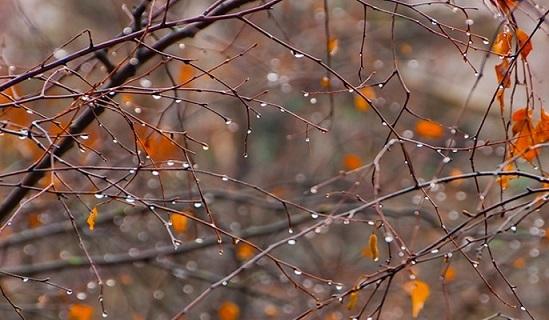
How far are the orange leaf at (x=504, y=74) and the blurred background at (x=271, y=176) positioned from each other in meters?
0.74

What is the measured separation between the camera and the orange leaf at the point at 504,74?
7.50 ft

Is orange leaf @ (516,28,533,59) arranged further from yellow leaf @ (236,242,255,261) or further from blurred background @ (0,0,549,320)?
yellow leaf @ (236,242,255,261)

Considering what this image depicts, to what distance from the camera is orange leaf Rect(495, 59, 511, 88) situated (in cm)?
229

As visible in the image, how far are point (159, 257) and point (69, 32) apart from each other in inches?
134

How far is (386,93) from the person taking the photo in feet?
21.8

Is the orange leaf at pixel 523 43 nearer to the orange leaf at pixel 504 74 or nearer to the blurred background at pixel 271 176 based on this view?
the orange leaf at pixel 504 74

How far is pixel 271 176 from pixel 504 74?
4339 millimetres

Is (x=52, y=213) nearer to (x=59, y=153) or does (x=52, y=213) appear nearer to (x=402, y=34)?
(x=59, y=153)

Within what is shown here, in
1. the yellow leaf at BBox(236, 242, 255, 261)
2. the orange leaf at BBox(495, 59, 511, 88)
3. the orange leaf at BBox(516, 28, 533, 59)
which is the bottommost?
the orange leaf at BBox(495, 59, 511, 88)

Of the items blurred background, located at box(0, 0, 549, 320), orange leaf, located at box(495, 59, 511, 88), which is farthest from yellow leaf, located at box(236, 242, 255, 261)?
orange leaf, located at box(495, 59, 511, 88)

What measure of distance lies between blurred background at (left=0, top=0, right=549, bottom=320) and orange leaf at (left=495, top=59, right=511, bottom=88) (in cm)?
74

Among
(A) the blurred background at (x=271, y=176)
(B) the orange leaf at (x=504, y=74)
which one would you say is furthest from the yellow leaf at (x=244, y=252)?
(B) the orange leaf at (x=504, y=74)

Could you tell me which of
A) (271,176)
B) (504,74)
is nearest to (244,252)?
(271,176)

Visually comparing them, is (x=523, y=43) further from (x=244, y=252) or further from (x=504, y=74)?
(x=244, y=252)
